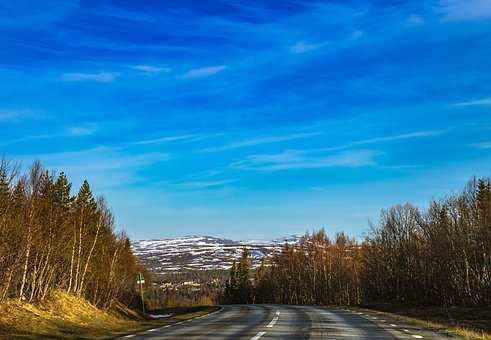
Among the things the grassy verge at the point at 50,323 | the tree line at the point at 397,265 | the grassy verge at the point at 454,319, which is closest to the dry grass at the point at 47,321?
the grassy verge at the point at 50,323

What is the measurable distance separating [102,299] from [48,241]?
20397 millimetres

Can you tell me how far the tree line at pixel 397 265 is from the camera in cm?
5038

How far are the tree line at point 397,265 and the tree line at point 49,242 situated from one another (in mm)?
29899

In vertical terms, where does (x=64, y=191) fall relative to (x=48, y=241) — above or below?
above

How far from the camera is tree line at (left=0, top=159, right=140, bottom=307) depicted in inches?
1049

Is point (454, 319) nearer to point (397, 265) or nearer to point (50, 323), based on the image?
point (50, 323)

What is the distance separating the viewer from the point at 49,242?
33.6 meters

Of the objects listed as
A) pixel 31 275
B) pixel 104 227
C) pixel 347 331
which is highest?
pixel 104 227

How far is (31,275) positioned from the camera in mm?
31281

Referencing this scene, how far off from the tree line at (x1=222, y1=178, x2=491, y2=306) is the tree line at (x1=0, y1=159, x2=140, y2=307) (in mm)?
29899

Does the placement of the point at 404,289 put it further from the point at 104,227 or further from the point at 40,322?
the point at 40,322

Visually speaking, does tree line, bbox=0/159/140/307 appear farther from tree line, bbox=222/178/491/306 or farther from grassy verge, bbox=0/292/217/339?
tree line, bbox=222/178/491/306

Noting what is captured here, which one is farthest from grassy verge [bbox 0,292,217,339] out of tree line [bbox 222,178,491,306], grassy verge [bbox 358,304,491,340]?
tree line [bbox 222,178,491,306]

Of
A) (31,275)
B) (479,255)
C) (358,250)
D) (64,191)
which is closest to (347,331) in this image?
(31,275)
